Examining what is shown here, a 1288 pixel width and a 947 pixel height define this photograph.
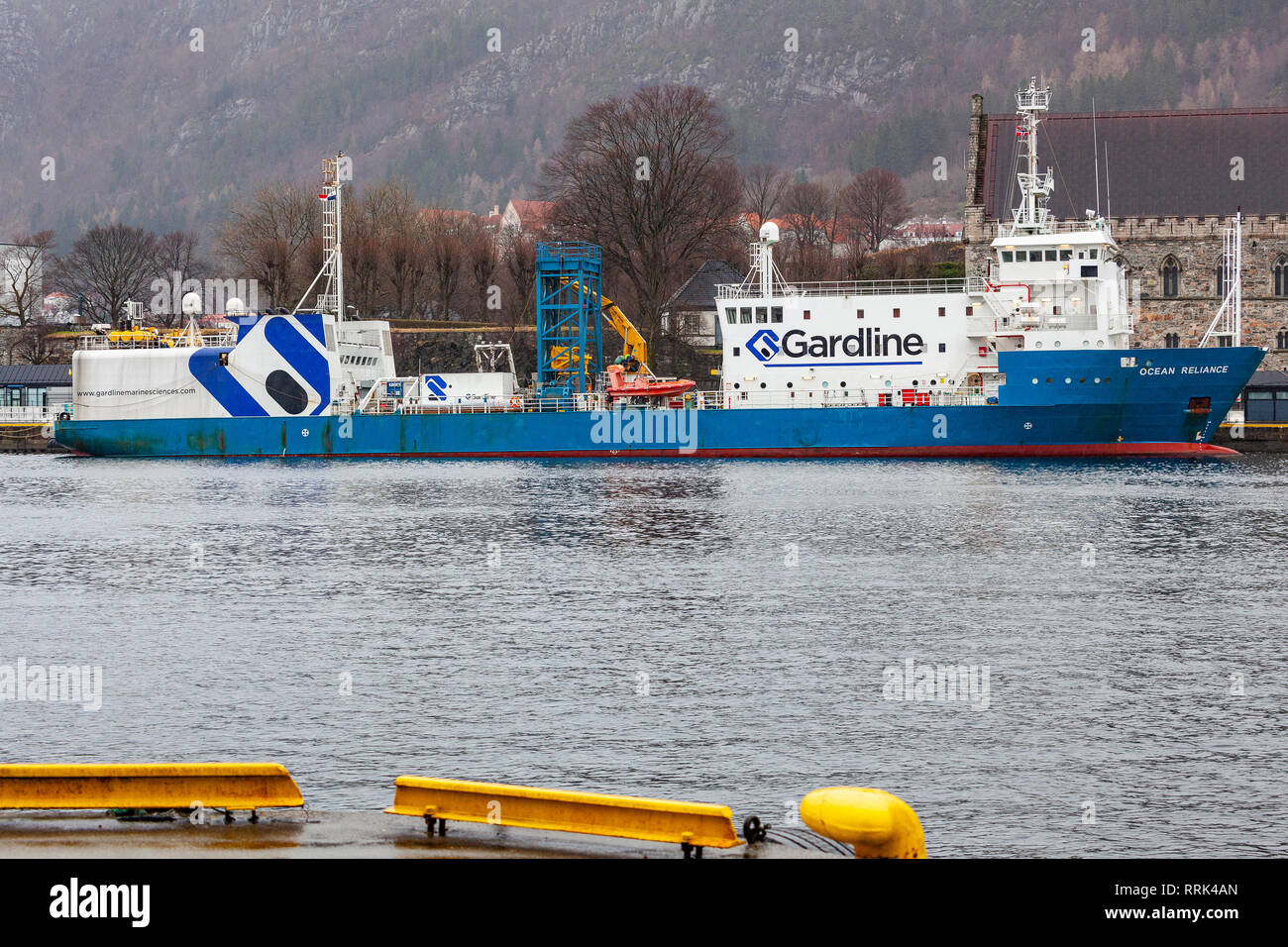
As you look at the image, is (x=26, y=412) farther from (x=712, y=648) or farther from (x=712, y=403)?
(x=712, y=648)

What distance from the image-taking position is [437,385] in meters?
65.2

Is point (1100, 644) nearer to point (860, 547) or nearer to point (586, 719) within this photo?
point (586, 719)

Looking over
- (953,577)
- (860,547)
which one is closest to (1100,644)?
(953,577)

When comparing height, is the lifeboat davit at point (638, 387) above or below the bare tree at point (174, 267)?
below

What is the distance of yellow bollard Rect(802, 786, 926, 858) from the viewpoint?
347 inches

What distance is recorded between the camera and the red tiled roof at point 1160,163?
81750 mm

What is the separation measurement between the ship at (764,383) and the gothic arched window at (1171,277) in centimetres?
2071

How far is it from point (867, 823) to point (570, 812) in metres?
2.05

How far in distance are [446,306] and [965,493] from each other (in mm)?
59754

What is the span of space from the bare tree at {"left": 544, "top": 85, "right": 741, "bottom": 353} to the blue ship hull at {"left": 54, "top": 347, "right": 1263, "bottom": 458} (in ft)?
76.2

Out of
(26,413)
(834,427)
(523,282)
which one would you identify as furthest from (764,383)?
(26,413)

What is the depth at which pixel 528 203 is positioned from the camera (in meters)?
195

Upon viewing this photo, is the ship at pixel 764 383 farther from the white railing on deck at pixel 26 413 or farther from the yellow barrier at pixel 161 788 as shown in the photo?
the yellow barrier at pixel 161 788

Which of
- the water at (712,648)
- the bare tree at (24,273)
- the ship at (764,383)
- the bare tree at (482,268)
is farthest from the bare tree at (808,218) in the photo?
the water at (712,648)
